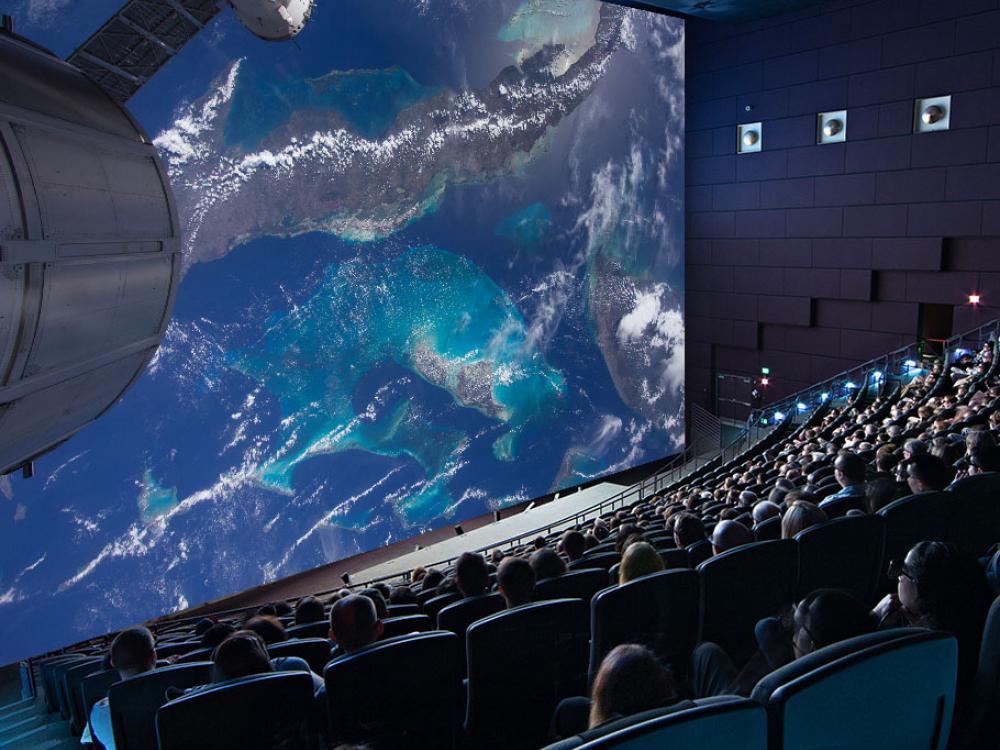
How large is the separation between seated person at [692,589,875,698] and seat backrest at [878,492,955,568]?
3.35 feet

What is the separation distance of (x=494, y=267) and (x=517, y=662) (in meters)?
10.3

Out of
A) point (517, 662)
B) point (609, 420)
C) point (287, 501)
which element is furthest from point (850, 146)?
point (517, 662)

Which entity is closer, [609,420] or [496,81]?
[496,81]

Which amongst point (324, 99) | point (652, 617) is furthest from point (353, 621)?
point (324, 99)

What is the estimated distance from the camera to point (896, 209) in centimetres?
1372

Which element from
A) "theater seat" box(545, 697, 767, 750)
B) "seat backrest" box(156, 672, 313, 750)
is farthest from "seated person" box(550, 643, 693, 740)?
"seat backrest" box(156, 672, 313, 750)

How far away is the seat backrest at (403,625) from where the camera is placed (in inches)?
139

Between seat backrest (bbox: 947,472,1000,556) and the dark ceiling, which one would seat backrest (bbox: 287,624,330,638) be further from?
the dark ceiling

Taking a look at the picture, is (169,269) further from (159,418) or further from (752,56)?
(752,56)

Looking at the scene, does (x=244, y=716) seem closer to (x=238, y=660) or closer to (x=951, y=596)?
(x=238, y=660)

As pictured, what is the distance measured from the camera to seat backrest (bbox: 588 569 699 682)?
8.66 ft

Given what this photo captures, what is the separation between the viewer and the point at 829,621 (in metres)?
1.98

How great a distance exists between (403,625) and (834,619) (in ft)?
6.98

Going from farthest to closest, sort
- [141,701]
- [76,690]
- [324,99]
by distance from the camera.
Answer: [324,99], [76,690], [141,701]
